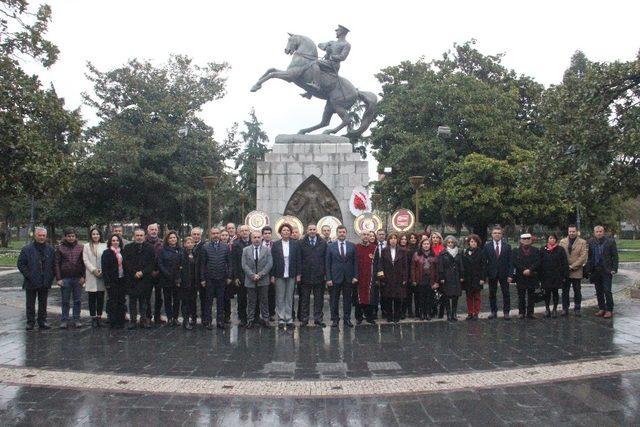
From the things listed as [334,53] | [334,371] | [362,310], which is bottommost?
[334,371]

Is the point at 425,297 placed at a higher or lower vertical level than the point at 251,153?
lower

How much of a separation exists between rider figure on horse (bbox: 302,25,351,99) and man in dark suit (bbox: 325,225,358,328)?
7.62 m

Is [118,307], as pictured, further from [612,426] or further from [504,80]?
[504,80]

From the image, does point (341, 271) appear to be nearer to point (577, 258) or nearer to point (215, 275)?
point (215, 275)

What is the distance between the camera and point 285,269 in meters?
10.4

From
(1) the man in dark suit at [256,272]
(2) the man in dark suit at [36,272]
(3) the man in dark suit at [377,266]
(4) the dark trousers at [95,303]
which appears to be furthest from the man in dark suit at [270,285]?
(2) the man in dark suit at [36,272]

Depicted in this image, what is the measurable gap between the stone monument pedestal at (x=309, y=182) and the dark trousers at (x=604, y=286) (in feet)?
23.0

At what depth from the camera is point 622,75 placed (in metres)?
12.0

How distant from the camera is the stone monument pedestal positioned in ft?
54.5

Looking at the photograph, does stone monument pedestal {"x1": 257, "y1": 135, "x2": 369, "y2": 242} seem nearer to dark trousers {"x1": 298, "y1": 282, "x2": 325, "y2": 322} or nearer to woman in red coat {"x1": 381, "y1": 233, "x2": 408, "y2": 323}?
woman in red coat {"x1": 381, "y1": 233, "x2": 408, "y2": 323}

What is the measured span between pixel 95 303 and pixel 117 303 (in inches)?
18.1

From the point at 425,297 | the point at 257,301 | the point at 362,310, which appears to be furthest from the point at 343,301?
the point at 425,297

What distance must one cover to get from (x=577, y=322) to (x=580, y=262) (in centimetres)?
142

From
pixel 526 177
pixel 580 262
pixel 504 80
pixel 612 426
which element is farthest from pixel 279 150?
pixel 504 80
